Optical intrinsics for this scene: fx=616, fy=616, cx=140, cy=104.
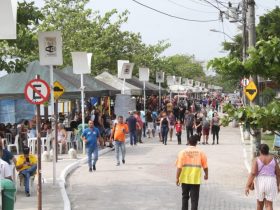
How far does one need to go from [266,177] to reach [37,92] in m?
4.90

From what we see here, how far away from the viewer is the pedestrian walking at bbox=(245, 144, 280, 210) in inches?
412

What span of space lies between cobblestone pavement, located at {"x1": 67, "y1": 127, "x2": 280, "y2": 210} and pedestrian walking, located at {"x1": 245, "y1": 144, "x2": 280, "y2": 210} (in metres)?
2.32

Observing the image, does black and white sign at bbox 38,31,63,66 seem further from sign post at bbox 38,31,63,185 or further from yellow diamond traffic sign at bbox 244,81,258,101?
yellow diamond traffic sign at bbox 244,81,258,101

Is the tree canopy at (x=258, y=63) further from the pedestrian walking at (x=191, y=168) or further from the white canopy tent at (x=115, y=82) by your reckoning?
the white canopy tent at (x=115, y=82)

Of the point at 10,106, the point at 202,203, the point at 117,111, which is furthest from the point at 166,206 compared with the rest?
the point at 117,111

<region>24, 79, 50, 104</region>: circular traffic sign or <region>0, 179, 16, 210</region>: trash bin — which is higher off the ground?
<region>24, 79, 50, 104</region>: circular traffic sign

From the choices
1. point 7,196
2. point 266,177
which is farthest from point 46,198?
point 7,196

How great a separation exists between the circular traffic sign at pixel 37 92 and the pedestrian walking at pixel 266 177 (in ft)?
14.6

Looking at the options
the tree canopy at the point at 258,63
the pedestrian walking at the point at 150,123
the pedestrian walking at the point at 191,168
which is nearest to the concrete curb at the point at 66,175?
the pedestrian walking at the point at 191,168

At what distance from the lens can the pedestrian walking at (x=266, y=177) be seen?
10453mm

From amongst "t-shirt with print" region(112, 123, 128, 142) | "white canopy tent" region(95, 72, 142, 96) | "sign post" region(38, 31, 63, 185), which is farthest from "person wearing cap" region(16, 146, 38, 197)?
"white canopy tent" region(95, 72, 142, 96)

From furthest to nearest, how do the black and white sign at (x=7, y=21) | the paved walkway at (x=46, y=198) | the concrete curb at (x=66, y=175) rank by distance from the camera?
the concrete curb at (x=66, y=175)
the paved walkway at (x=46, y=198)
the black and white sign at (x=7, y=21)

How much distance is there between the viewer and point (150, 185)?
1596 cm

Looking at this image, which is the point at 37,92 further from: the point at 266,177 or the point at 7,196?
the point at 266,177
